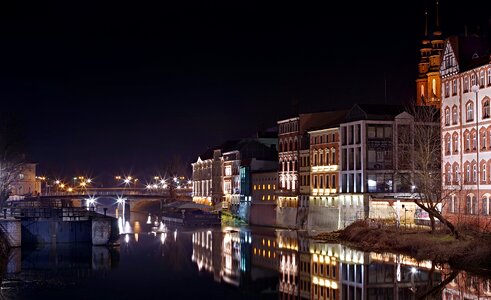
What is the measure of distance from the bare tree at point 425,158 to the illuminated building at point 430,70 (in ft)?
62.3

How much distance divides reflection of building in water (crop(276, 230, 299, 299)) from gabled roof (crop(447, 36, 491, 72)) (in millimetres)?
24704

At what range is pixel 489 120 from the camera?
74688mm

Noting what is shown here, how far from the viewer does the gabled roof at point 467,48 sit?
80125 mm

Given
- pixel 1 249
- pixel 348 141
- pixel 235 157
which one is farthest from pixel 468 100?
pixel 235 157

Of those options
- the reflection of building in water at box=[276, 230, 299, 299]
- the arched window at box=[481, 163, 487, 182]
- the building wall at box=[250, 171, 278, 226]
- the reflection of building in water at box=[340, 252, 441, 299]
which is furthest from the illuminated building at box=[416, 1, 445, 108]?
the reflection of building in water at box=[340, 252, 441, 299]

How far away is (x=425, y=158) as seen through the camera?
76.1 metres

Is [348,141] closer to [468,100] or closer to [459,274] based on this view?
[468,100]

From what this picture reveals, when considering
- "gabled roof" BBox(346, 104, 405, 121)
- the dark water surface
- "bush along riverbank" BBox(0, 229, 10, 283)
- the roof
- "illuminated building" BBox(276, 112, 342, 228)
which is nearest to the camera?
the dark water surface

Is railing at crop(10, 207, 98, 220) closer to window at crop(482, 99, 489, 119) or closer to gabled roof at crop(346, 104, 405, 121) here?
gabled roof at crop(346, 104, 405, 121)

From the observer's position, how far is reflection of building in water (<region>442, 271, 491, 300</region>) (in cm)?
4881

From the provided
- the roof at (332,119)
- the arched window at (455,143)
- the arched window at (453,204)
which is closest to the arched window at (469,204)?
the arched window at (453,204)

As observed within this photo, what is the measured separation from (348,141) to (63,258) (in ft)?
135

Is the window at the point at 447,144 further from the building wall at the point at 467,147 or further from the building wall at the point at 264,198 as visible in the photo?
the building wall at the point at 264,198

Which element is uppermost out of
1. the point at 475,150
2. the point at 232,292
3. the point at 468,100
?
the point at 468,100
